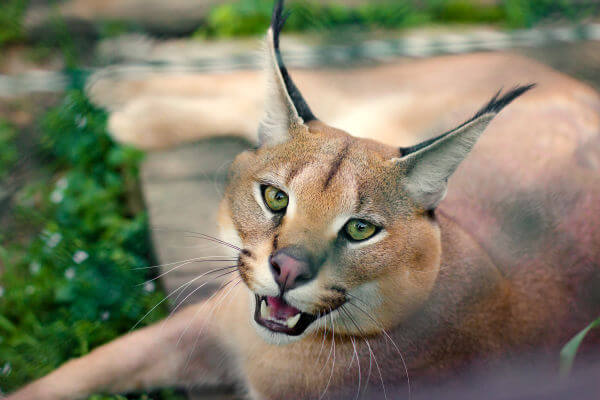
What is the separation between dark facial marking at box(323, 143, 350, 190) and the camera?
1.51 m

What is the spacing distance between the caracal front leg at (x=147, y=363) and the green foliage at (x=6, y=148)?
1358mm

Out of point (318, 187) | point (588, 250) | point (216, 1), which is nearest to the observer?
point (318, 187)

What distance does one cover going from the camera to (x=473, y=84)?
2805mm

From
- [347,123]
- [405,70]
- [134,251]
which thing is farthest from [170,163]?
[405,70]

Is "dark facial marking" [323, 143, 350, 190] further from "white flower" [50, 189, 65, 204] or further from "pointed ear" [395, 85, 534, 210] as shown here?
"white flower" [50, 189, 65, 204]

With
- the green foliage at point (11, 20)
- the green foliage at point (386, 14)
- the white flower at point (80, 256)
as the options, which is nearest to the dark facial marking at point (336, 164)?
the white flower at point (80, 256)

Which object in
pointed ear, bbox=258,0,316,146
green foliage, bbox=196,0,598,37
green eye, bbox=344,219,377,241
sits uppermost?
pointed ear, bbox=258,0,316,146

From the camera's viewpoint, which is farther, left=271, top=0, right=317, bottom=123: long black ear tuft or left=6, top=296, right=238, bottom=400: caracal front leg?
left=6, top=296, right=238, bottom=400: caracal front leg

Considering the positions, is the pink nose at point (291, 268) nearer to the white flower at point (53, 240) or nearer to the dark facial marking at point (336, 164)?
the dark facial marking at point (336, 164)

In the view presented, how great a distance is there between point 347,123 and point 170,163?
95cm

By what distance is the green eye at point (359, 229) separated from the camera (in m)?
1.52

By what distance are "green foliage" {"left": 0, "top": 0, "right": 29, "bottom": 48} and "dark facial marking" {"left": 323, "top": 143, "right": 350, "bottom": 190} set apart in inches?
120

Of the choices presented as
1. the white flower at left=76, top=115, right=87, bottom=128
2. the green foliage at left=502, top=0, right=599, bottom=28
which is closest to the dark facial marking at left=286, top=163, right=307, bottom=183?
the white flower at left=76, top=115, right=87, bottom=128

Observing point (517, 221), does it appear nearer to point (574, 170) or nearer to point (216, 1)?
point (574, 170)
